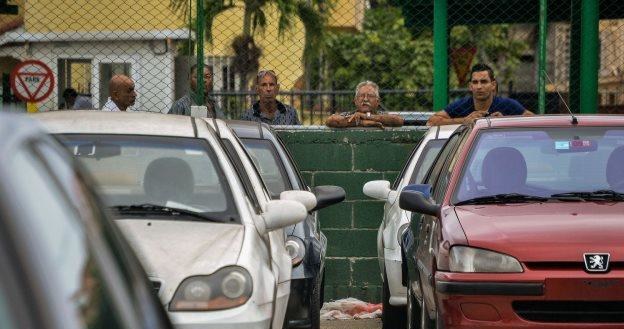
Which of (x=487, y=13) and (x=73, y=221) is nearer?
(x=73, y=221)

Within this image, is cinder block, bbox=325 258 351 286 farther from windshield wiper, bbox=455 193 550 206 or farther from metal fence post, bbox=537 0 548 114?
windshield wiper, bbox=455 193 550 206

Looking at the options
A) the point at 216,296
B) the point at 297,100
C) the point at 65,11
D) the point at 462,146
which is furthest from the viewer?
the point at 297,100

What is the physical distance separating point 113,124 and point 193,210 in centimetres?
75

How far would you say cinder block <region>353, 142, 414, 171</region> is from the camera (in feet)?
43.1

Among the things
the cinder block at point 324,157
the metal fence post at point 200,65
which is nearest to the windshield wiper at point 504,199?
the cinder block at point 324,157

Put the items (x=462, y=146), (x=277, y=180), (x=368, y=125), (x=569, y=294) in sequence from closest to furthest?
(x=569, y=294), (x=462, y=146), (x=277, y=180), (x=368, y=125)

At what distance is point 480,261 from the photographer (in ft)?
23.2

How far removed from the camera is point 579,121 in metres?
8.34

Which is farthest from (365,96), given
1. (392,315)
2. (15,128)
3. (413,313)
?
(15,128)

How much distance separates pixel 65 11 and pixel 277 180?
16.4 feet

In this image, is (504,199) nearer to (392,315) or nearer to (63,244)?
(392,315)

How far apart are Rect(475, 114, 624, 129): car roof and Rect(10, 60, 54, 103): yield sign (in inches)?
443

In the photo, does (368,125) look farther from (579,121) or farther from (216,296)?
(216,296)

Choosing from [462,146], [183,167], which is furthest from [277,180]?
[183,167]
